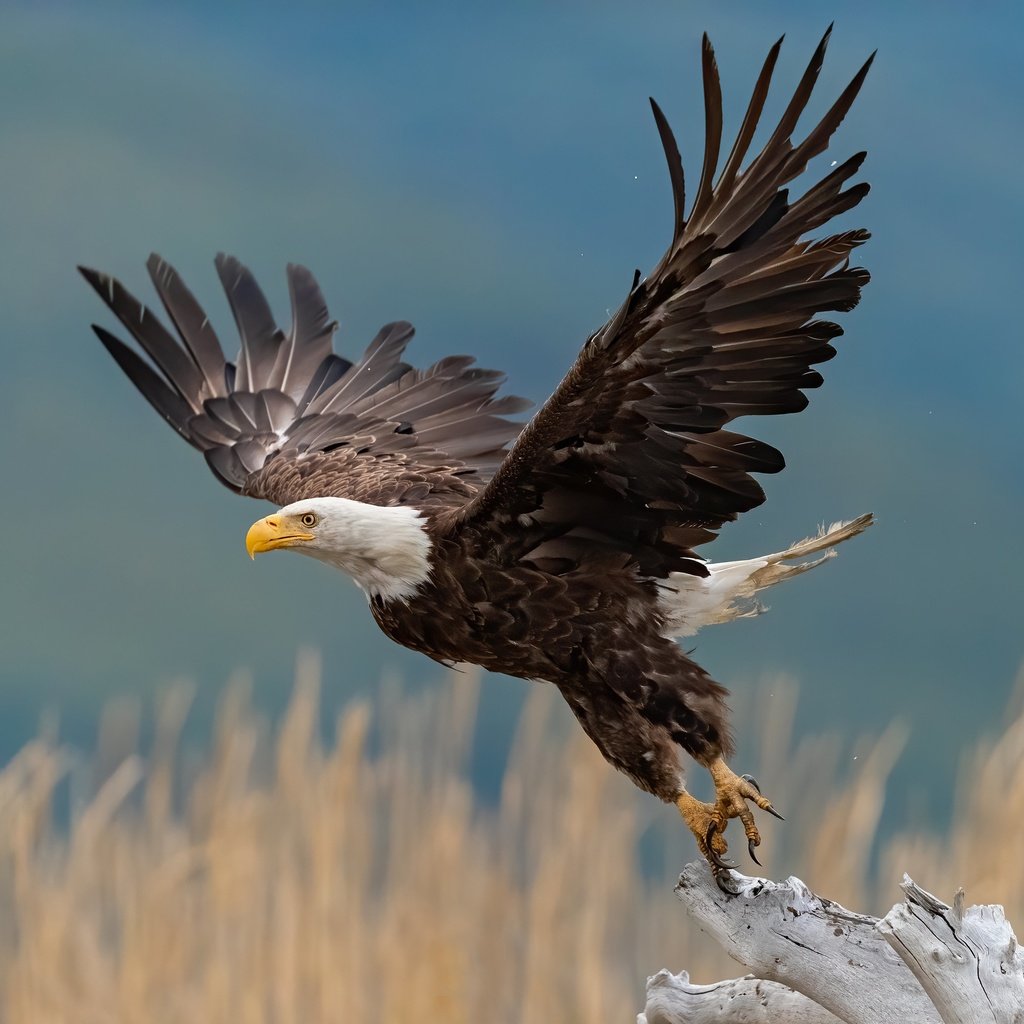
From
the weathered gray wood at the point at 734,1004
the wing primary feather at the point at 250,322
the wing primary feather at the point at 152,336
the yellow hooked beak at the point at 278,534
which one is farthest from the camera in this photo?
the wing primary feather at the point at 250,322

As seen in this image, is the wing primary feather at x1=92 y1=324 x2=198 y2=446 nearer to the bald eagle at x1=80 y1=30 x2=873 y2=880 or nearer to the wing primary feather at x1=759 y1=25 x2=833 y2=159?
the bald eagle at x1=80 y1=30 x2=873 y2=880

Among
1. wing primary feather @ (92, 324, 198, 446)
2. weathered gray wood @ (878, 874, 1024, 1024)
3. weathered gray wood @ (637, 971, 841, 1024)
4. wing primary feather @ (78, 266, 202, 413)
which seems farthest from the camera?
wing primary feather @ (92, 324, 198, 446)

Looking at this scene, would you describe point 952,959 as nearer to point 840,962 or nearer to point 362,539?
point 840,962

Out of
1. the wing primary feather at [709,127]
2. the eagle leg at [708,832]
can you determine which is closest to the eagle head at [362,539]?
the eagle leg at [708,832]

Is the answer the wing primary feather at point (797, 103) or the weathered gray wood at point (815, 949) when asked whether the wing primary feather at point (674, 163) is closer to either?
the wing primary feather at point (797, 103)

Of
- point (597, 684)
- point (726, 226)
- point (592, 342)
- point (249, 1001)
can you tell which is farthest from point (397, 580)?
point (249, 1001)

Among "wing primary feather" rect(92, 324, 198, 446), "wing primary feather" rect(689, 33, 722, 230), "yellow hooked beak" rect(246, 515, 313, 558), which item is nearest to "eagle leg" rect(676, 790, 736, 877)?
"yellow hooked beak" rect(246, 515, 313, 558)

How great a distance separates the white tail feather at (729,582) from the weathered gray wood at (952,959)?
1000 millimetres

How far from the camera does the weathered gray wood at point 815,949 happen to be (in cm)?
370

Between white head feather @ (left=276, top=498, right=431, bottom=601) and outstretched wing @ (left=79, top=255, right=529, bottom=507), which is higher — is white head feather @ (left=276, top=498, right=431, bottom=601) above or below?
below

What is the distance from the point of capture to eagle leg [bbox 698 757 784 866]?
12.6 ft

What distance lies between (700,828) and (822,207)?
1.57 metres

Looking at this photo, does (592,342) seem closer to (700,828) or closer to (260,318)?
(700,828)

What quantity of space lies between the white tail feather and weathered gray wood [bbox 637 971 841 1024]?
94 centimetres
